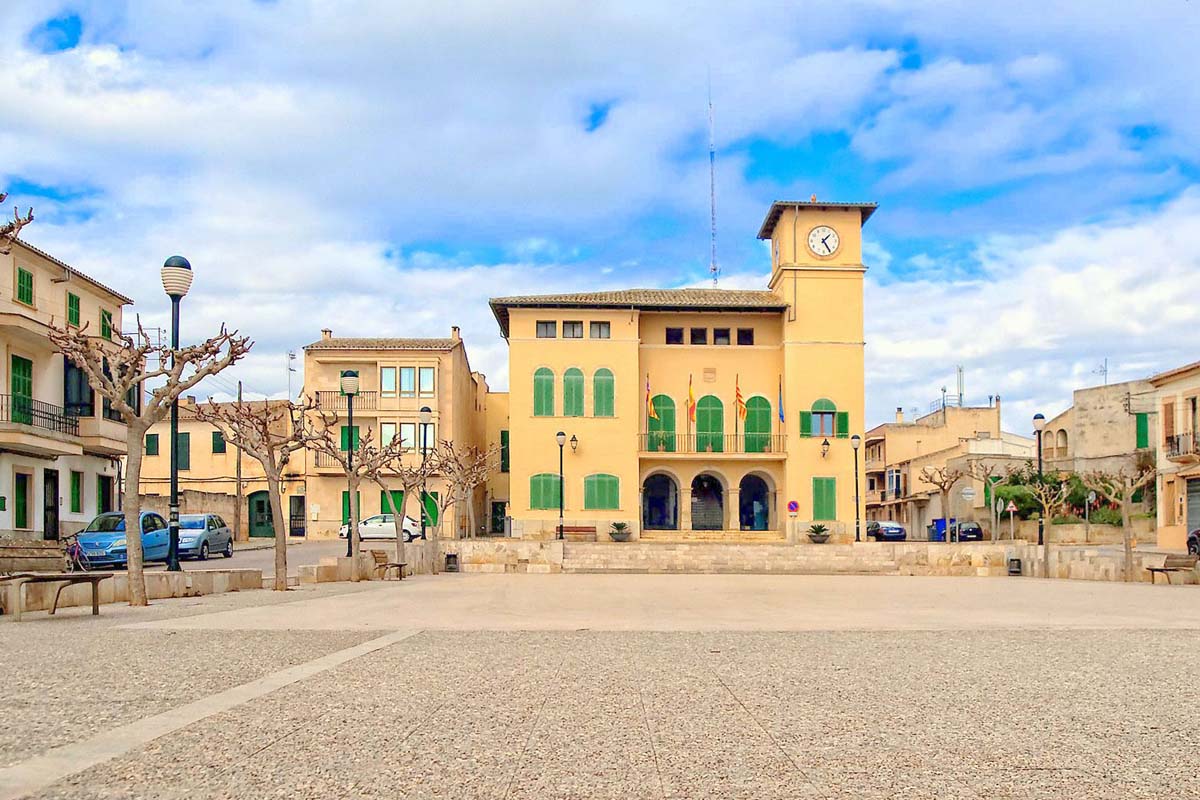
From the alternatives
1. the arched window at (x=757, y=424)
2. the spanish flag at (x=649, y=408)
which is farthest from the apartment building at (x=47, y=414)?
the arched window at (x=757, y=424)

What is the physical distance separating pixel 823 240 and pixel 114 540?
102 ft

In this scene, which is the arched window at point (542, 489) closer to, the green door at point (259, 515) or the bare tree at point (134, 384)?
the green door at point (259, 515)

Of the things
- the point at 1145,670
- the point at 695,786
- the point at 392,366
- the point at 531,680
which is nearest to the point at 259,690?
the point at 531,680

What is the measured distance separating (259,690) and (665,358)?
4189 cm

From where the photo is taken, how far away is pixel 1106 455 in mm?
58281

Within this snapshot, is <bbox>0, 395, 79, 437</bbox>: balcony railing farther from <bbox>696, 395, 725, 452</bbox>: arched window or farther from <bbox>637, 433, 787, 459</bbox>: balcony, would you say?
<bbox>696, 395, 725, 452</bbox>: arched window

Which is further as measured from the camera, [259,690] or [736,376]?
[736,376]

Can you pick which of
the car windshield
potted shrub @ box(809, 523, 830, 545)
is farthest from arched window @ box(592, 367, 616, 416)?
the car windshield

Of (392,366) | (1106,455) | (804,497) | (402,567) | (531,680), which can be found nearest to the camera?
(531,680)

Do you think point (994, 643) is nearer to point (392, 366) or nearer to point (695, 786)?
point (695, 786)

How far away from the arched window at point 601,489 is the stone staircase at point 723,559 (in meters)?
11.0

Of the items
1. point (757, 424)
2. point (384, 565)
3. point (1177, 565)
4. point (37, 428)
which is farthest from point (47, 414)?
point (1177, 565)

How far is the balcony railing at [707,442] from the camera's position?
158 ft

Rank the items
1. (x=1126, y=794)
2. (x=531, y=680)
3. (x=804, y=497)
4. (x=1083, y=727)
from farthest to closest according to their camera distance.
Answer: (x=804, y=497) < (x=531, y=680) < (x=1083, y=727) < (x=1126, y=794)
